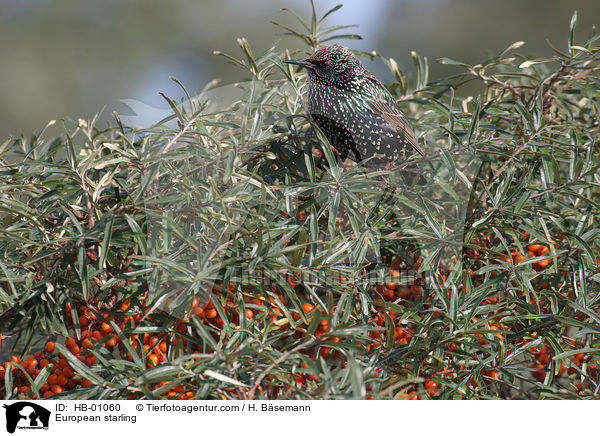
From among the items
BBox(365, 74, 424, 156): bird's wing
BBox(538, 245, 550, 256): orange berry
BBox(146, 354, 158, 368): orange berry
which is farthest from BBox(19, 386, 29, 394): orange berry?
BBox(538, 245, 550, 256): orange berry

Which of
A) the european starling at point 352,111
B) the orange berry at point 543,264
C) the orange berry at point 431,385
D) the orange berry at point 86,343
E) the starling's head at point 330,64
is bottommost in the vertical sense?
the orange berry at point 431,385

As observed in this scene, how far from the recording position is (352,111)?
689mm

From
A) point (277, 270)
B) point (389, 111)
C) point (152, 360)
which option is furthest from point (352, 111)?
point (152, 360)

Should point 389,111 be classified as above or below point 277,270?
above

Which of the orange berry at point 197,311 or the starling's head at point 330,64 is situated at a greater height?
the starling's head at point 330,64

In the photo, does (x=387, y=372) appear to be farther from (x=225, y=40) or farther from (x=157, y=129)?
(x=225, y=40)

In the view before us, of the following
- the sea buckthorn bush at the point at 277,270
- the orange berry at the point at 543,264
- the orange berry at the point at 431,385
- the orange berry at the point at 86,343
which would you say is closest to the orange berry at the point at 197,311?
the sea buckthorn bush at the point at 277,270

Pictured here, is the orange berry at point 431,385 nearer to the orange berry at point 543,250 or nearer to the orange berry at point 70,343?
the orange berry at point 543,250

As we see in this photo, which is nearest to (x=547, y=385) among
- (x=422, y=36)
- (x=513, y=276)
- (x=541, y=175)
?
(x=513, y=276)

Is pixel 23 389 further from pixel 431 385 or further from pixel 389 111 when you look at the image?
pixel 389 111

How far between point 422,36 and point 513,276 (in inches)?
158
